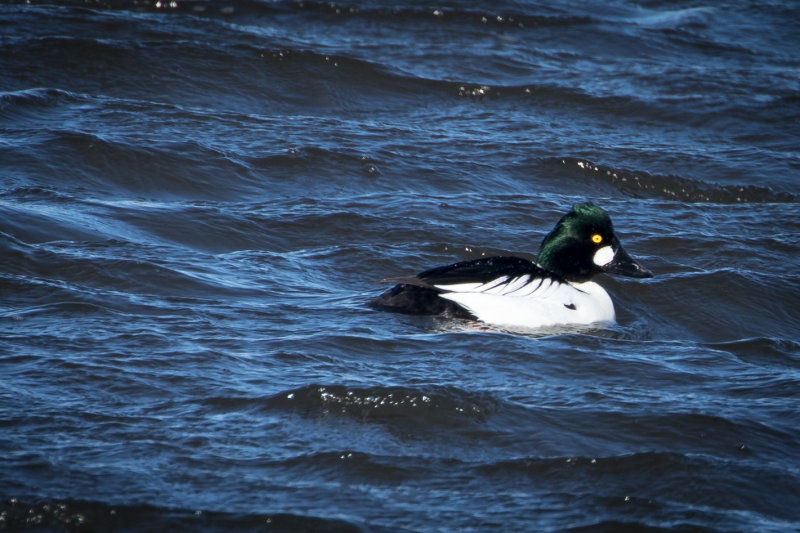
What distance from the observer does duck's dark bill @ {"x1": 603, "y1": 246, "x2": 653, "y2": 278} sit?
7.96m

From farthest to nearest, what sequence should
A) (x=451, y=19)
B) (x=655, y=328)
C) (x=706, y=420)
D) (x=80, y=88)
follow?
1. (x=451, y=19)
2. (x=80, y=88)
3. (x=655, y=328)
4. (x=706, y=420)

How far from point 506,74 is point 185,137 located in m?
4.28

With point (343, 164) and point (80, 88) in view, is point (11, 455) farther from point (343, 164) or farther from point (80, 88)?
point (80, 88)

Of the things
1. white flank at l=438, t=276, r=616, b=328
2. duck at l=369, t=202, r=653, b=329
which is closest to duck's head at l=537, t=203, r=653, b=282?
duck at l=369, t=202, r=653, b=329

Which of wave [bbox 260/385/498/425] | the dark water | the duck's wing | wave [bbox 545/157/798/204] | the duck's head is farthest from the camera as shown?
wave [bbox 545/157/798/204]

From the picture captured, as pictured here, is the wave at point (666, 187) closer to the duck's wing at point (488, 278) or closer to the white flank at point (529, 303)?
the white flank at point (529, 303)

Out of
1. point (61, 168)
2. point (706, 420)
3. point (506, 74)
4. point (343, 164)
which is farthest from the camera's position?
point (506, 74)

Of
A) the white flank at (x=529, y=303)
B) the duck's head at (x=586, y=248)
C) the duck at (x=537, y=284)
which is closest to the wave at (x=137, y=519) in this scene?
the duck at (x=537, y=284)

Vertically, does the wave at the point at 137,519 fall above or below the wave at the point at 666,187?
below

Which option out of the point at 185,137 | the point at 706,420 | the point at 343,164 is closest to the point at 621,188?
the point at 343,164

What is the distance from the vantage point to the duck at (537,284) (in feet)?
23.8

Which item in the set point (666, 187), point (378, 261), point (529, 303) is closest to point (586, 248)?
point (529, 303)

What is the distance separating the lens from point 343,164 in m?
10.0

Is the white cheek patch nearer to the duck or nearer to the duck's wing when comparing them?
the duck
